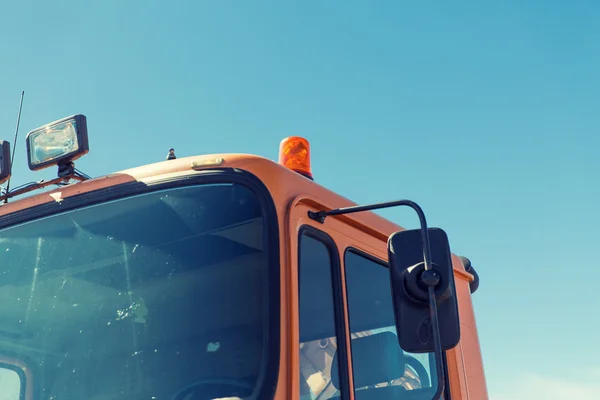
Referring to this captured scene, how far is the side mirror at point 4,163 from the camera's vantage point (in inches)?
113

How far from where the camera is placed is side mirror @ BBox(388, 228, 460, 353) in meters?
2.08

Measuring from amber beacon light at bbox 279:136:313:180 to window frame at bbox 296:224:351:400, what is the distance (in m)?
0.50

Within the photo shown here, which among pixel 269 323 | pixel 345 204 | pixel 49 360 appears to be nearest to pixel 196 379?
pixel 269 323

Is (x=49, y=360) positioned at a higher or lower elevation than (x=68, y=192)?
lower

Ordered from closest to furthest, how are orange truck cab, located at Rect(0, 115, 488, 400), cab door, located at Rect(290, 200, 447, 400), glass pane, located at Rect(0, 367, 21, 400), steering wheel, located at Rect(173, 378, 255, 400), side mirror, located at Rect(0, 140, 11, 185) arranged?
steering wheel, located at Rect(173, 378, 255, 400)
orange truck cab, located at Rect(0, 115, 488, 400)
cab door, located at Rect(290, 200, 447, 400)
glass pane, located at Rect(0, 367, 21, 400)
side mirror, located at Rect(0, 140, 11, 185)

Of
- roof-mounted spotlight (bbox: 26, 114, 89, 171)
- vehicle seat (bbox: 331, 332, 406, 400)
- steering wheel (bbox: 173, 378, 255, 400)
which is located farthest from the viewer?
roof-mounted spotlight (bbox: 26, 114, 89, 171)

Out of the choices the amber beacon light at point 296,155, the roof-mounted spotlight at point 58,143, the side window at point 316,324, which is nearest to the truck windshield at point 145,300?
the side window at point 316,324

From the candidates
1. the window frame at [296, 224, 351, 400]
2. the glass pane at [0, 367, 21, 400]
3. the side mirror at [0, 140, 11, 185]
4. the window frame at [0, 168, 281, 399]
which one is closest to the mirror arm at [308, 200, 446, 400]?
the window frame at [296, 224, 351, 400]

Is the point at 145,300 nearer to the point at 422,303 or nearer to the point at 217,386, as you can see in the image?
the point at 217,386

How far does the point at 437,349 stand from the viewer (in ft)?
6.72

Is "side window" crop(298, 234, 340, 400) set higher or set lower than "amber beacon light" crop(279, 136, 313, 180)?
lower

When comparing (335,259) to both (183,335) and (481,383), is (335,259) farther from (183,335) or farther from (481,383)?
(481,383)

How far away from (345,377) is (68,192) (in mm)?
1250

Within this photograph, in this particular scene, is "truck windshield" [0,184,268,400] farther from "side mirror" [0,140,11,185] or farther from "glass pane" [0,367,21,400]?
"side mirror" [0,140,11,185]
